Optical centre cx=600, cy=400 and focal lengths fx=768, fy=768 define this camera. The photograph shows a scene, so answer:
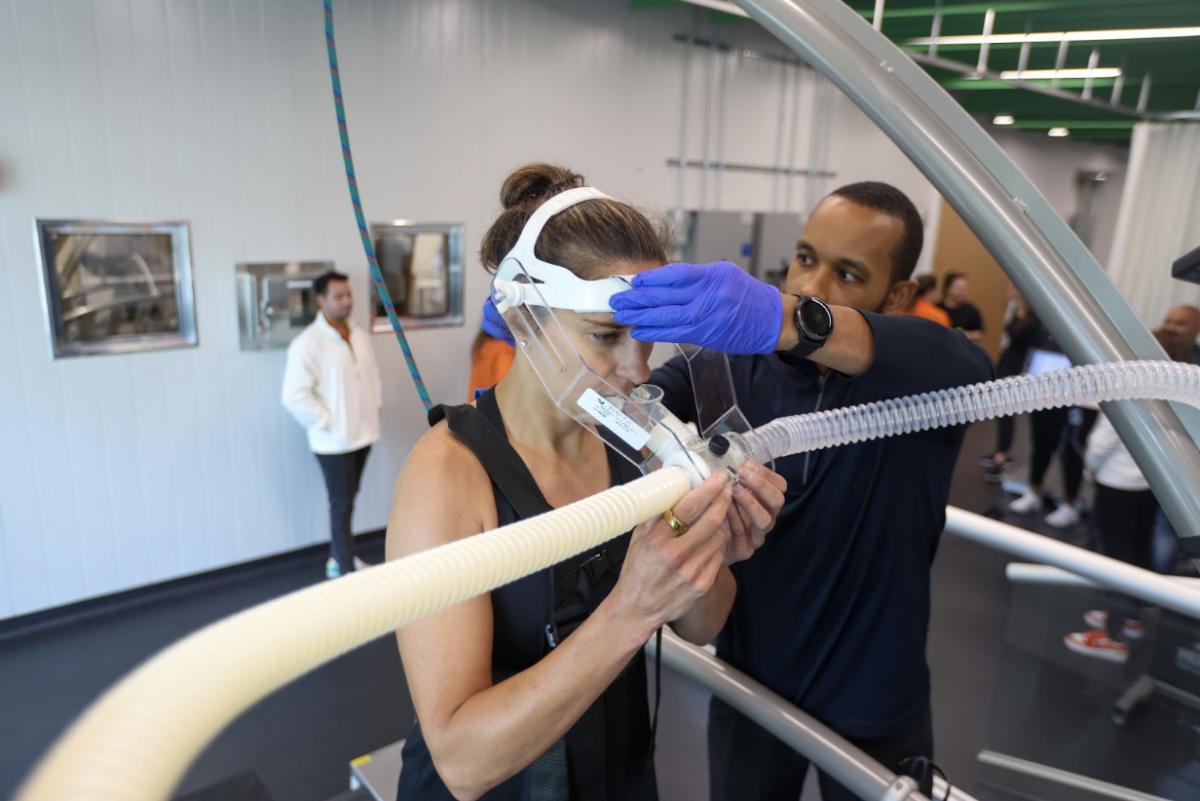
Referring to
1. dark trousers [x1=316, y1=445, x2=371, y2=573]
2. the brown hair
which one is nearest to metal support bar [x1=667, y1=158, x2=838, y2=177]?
dark trousers [x1=316, y1=445, x2=371, y2=573]

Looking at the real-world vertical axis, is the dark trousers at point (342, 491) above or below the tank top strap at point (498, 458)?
below

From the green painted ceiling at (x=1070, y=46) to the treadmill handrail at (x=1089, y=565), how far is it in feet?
10.3

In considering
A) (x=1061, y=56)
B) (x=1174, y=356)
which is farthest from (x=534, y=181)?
(x=1061, y=56)

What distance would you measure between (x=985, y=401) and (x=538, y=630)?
2.32 ft

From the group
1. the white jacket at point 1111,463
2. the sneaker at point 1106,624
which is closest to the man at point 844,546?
the sneaker at point 1106,624

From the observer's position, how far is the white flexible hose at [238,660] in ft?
1.31

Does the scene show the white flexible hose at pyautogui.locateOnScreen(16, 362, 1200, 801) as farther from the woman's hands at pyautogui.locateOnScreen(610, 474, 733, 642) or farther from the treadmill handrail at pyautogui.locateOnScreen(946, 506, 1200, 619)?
the treadmill handrail at pyautogui.locateOnScreen(946, 506, 1200, 619)

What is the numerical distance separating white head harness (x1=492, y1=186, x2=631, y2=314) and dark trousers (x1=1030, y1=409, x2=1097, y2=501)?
546cm

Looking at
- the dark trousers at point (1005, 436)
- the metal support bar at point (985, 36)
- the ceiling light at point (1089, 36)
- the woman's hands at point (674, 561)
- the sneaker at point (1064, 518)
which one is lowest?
the sneaker at point (1064, 518)

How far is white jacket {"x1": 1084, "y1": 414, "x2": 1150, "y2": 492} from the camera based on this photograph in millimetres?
3717

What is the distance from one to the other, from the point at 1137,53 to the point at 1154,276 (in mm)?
2308

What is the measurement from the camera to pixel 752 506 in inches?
39.1

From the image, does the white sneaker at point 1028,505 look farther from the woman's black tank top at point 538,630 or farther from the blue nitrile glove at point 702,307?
the blue nitrile glove at point 702,307

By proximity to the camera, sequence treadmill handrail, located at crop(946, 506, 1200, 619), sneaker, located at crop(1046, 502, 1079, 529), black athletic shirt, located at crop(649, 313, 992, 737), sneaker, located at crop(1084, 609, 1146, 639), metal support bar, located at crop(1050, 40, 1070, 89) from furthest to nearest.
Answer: sneaker, located at crop(1046, 502, 1079, 529)
metal support bar, located at crop(1050, 40, 1070, 89)
sneaker, located at crop(1084, 609, 1146, 639)
treadmill handrail, located at crop(946, 506, 1200, 619)
black athletic shirt, located at crop(649, 313, 992, 737)
